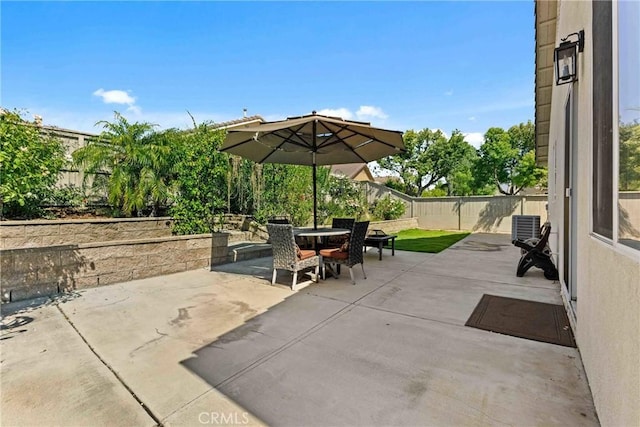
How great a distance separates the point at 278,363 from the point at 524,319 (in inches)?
113

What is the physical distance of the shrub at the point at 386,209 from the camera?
1397 cm

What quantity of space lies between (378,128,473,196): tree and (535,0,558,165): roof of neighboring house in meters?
14.1

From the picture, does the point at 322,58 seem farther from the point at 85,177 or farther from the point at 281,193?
the point at 85,177

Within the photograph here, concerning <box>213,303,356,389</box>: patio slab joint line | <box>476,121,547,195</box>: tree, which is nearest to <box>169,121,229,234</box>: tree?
<box>213,303,356,389</box>: patio slab joint line

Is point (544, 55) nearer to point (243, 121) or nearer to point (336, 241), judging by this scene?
point (336, 241)

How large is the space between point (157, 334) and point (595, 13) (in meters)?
4.43

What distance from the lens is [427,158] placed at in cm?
2328

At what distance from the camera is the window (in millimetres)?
1300

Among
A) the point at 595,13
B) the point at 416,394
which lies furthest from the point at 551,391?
the point at 595,13

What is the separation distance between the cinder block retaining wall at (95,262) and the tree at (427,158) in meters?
19.2

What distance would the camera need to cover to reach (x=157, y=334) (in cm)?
313

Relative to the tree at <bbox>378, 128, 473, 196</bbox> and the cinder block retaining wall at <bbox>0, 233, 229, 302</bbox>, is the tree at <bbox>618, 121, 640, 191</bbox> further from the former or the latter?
the tree at <bbox>378, 128, 473, 196</bbox>

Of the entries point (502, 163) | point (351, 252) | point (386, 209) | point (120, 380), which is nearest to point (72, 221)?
point (120, 380)

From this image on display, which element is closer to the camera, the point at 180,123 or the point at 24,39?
the point at 24,39
